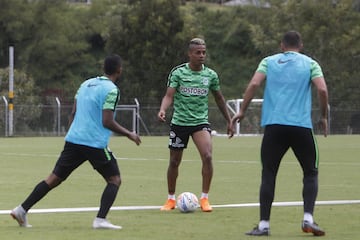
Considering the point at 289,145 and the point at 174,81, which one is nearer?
the point at 289,145

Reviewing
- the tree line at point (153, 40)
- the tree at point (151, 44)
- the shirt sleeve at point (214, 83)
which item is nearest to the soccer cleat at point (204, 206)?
the shirt sleeve at point (214, 83)

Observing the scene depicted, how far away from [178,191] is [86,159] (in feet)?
17.7

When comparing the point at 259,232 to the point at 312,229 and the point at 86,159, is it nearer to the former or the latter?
the point at 312,229

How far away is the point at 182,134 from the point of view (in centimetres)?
1320

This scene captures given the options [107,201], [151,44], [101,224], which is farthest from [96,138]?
[151,44]

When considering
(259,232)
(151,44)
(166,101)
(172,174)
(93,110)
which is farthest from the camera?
(151,44)

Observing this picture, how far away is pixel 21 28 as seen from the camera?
2335 inches

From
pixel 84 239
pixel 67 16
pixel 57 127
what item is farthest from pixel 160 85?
pixel 84 239

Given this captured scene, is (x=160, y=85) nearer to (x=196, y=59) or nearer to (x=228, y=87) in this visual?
(x=228, y=87)

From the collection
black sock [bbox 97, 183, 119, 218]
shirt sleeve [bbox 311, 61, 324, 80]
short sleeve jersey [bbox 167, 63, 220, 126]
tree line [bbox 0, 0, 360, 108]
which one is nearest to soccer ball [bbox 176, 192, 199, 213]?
Result: short sleeve jersey [bbox 167, 63, 220, 126]

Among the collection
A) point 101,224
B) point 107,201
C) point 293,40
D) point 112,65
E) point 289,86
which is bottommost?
point 101,224

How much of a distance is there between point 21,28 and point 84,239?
50.7 m

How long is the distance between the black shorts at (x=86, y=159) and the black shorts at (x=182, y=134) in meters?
2.51

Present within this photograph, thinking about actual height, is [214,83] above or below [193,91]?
above
